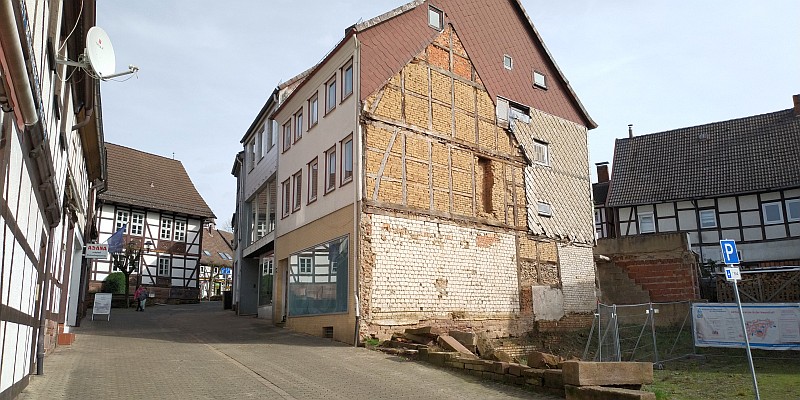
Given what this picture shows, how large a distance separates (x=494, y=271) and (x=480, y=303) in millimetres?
1220

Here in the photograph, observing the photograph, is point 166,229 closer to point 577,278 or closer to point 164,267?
point 164,267

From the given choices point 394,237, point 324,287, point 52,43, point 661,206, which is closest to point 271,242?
point 324,287

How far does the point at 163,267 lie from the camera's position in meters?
38.4

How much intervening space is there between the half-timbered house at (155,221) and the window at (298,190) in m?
18.5

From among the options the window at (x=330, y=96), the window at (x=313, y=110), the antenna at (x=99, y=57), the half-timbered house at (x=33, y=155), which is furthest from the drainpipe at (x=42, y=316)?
the window at (x=313, y=110)

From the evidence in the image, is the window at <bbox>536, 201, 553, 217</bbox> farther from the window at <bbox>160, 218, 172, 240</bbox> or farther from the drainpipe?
the window at <bbox>160, 218, 172, 240</bbox>

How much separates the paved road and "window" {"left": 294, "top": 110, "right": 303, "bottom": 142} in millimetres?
7343

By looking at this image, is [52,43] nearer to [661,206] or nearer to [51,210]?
[51,210]

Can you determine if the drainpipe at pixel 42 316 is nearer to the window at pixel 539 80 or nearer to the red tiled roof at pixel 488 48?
the red tiled roof at pixel 488 48

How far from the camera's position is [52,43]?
7805 mm

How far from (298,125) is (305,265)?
542 cm

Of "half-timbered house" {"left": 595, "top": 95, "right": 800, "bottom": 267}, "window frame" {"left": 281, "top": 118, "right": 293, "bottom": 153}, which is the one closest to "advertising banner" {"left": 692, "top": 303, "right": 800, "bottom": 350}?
"window frame" {"left": 281, "top": 118, "right": 293, "bottom": 153}

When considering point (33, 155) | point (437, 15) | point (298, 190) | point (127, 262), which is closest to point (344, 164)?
point (298, 190)

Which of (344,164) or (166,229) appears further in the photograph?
(166,229)
